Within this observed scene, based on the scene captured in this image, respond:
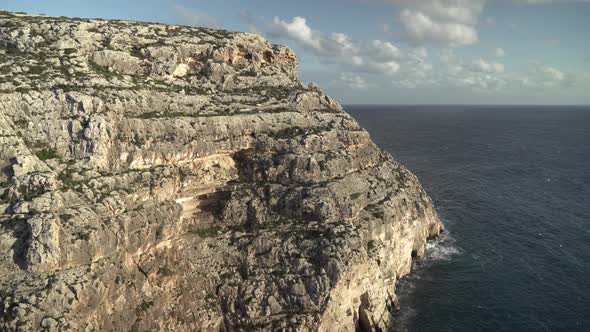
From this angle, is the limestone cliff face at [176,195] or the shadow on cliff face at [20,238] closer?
the shadow on cliff face at [20,238]

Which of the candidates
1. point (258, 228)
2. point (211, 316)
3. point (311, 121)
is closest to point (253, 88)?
point (311, 121)

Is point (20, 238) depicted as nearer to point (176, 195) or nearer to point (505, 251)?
point (176, 195)

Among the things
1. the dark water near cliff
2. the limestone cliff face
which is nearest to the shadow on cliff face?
the limestone cliff face

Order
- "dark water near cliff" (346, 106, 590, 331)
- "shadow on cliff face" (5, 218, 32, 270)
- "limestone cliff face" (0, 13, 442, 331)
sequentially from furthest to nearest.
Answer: "dark water near cliff" (346, 106, 590, 331), "limestone cliff face" (0, 13, 442, 331), "shadow on cliff face" (5, 218, 32, 270)

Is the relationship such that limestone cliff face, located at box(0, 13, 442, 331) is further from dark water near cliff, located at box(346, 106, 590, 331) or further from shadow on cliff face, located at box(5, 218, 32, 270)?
dark water near cliff, located at box(346, 106, 590, 331)

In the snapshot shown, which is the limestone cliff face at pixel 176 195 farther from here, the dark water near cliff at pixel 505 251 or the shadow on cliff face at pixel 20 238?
the dark water near cliff at pixel 505 251

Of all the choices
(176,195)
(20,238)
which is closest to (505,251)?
(176,195)

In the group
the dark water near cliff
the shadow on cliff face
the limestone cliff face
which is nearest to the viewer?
the shadow on cliff face

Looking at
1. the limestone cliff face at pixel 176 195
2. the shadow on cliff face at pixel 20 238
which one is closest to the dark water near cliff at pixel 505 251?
the limestone cliff face at pixel 176 195

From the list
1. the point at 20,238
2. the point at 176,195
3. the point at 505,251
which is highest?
the point at 176,195
